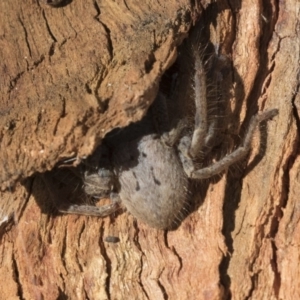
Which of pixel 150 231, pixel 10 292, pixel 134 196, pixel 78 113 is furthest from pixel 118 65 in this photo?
pixel 10 292

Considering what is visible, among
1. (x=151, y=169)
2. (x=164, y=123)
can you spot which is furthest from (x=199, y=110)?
(x=151, y=169)

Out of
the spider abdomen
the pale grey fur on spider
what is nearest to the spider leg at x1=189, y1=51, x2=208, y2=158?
the pale grey fur on spider

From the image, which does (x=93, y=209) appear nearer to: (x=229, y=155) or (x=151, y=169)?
(x=151, y=169)

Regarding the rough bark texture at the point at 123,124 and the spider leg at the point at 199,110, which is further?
the spider leg at the point at 199,110

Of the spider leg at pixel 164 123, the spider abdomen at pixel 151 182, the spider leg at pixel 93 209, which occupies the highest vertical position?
the spider leg at pixel 164 123

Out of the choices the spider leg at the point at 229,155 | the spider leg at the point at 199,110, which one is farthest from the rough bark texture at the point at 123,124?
the spider leg at the point at 199,110

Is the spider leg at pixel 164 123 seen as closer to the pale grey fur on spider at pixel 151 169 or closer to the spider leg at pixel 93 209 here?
the pale grey fur on spider at pixel 151 169

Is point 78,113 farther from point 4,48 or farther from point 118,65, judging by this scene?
point 4,48
